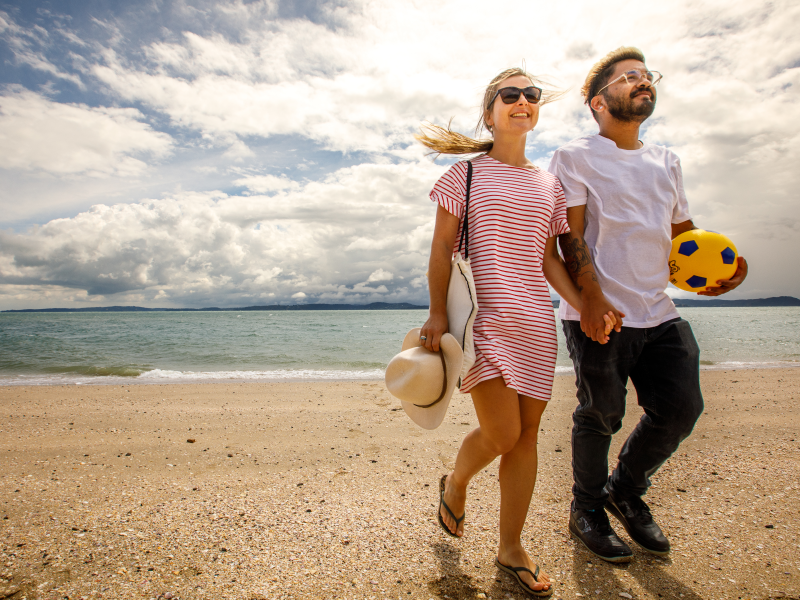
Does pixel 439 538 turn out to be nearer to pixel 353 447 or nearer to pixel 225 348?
pixel 353 447

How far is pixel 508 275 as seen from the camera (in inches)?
80.6

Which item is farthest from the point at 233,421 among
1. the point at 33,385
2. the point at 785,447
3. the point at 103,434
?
the point at 33,385

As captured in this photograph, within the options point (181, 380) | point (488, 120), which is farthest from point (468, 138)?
point (181, 380)

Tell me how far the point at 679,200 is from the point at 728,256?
442 mm

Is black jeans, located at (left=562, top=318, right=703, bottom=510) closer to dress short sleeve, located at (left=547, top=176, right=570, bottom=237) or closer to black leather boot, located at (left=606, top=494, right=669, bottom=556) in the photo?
black leather boot, located at (left=606, top=494, right=669, bottom=556)

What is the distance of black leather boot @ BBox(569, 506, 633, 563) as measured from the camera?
226 centimetres

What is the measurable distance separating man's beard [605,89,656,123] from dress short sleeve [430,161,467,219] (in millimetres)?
1067

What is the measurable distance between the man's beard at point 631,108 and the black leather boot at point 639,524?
7.37 feet

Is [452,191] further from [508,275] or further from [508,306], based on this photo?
[508,306]

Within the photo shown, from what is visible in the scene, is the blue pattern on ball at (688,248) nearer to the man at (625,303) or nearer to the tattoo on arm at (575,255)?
the man at (625,303)

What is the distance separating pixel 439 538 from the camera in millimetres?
2477

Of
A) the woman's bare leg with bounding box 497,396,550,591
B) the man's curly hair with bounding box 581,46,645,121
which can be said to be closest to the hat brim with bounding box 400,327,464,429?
the woman's bare leg with bounding box 497,396,550,591

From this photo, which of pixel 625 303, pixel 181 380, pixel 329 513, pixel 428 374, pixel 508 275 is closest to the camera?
pixel 428 374

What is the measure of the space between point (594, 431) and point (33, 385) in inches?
426
